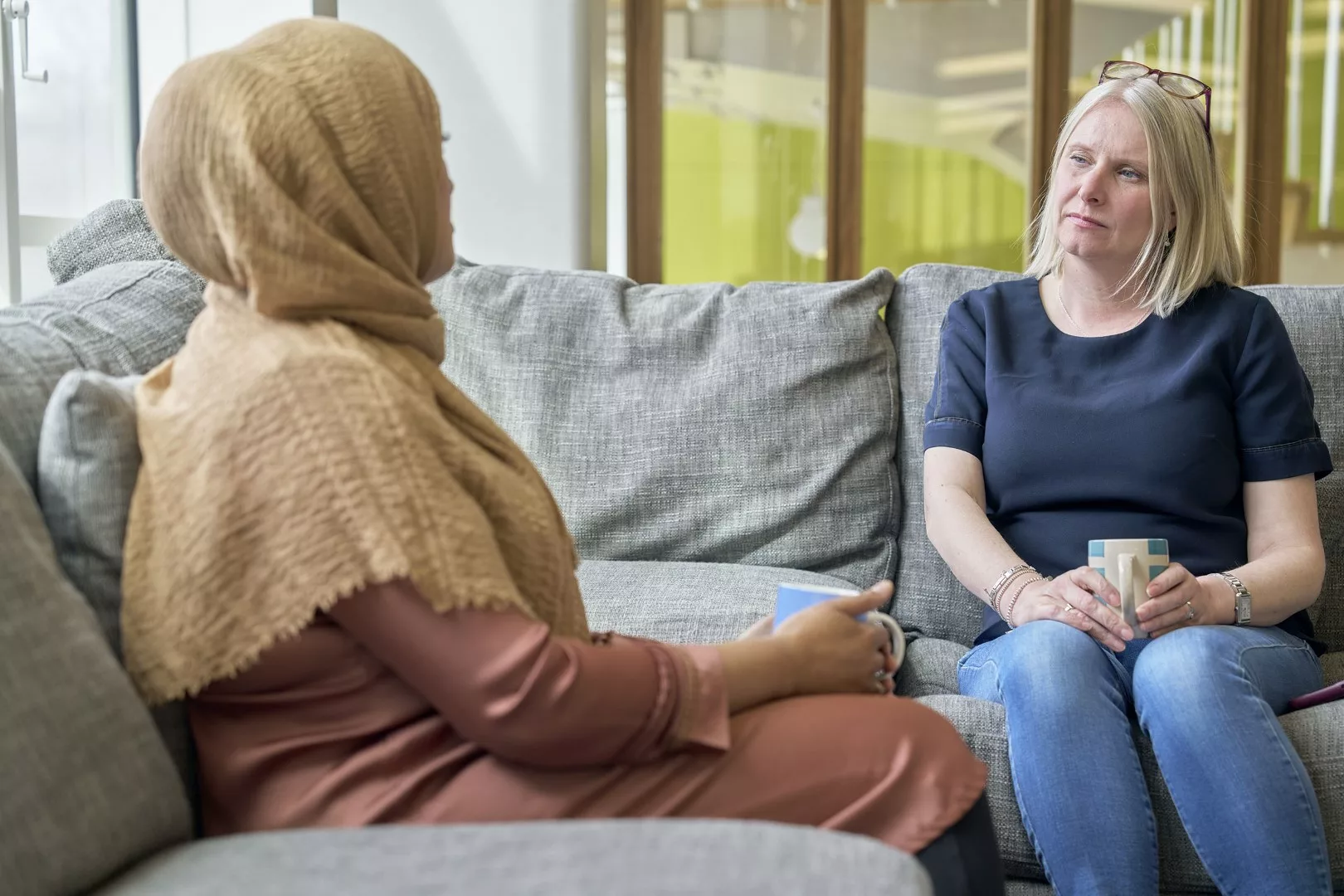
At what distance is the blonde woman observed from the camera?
4.91ft

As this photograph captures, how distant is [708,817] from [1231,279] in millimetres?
1351

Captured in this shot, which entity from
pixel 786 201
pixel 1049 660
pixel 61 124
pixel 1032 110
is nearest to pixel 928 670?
pixel 1049 660

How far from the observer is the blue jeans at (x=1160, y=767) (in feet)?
4.82

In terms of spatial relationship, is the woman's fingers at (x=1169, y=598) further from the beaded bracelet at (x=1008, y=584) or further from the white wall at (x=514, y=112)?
the white wall at (x=514, y=112)

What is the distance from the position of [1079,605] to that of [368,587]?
40.3 inches

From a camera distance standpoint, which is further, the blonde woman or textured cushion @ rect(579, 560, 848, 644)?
textured cushion @ rect(579, 560, 848, 644)

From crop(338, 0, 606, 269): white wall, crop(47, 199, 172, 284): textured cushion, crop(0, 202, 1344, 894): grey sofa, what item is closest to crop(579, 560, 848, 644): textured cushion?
crop(0, 202, 1344, 894): grey sofa

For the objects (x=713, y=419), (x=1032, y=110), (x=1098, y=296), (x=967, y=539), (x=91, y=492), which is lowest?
(x=967, y=539)

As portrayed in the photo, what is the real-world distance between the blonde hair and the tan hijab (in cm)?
120

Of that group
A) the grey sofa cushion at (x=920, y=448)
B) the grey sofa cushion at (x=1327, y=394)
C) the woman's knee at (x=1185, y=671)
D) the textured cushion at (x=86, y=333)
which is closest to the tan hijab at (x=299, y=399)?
the textured cushion at (x=86, y=333)

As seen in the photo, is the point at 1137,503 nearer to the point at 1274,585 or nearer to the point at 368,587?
the point at 1274,585

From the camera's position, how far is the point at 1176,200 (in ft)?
6.33

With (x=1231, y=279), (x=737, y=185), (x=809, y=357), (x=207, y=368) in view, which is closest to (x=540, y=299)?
(x=809, y=357)

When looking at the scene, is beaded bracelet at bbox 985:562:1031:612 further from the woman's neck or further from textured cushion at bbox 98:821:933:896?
textured cushion at bbox 98:821:933:896
